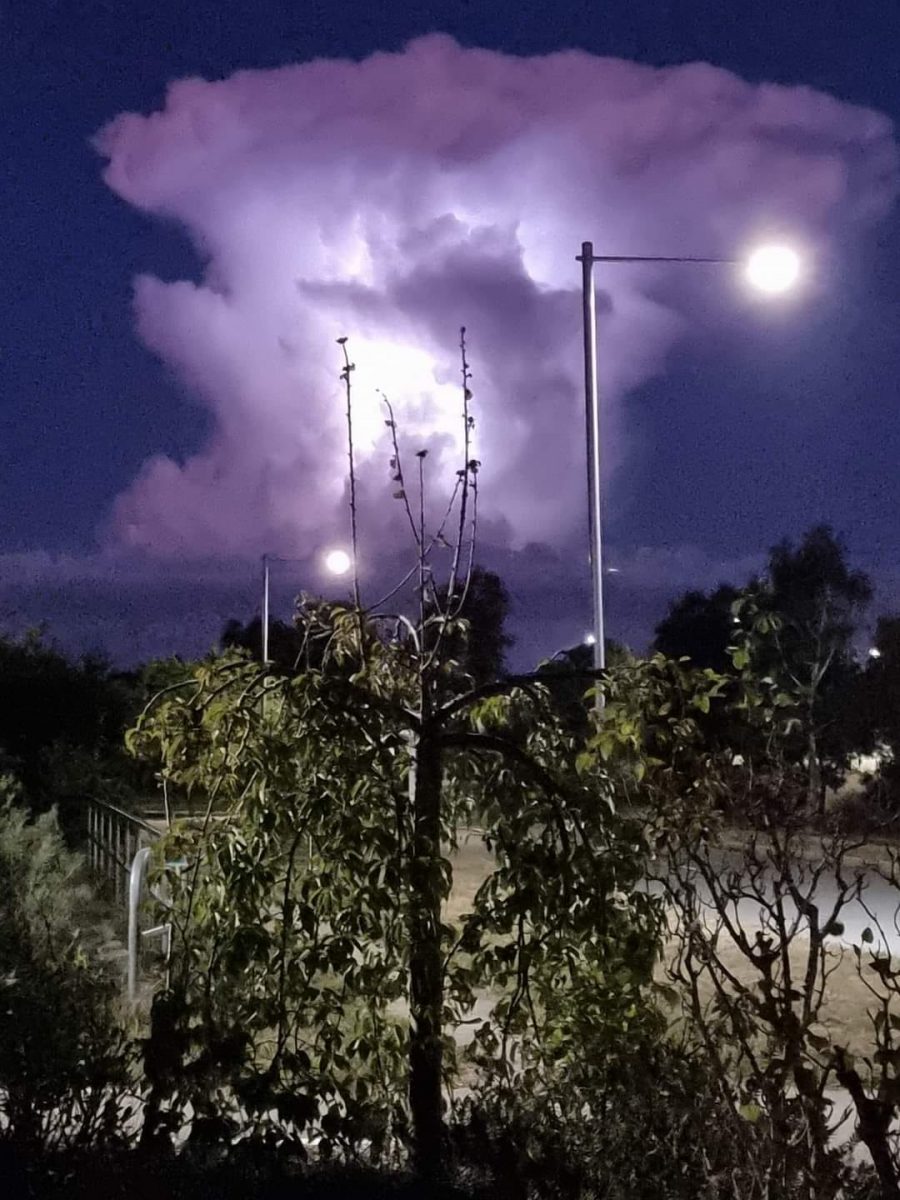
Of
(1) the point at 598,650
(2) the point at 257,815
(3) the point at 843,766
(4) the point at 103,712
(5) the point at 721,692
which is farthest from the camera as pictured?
Answer: (3) the point at 843,766

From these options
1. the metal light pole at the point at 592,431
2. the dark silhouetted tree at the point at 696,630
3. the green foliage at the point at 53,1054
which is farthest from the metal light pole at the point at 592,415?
the dark silhouetted tree at the point at 696,630

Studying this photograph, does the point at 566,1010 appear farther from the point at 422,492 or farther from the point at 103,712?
the point at 103,712

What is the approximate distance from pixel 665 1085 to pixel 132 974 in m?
4.67

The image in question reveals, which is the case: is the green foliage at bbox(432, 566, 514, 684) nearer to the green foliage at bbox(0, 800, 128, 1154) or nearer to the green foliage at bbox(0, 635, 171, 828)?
the green foliage at bbox(0, 800, 128, 1154)

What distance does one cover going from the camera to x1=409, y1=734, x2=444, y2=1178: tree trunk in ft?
10.8

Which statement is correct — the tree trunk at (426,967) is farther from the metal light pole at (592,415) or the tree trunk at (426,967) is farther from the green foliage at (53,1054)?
the metal light pole at (592,415)

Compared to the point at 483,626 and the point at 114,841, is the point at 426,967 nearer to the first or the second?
the point at 114,841

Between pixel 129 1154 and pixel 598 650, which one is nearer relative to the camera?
pixel 129 1154

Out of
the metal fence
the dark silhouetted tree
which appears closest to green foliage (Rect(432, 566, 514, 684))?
the metal fence

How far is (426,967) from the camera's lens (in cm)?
338

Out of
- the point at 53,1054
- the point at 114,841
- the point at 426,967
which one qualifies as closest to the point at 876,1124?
the point at 426,967

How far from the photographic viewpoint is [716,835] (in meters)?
3.71

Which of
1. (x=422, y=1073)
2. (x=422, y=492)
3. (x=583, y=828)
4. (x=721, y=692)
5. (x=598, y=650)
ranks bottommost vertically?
(x=422, y=1073)

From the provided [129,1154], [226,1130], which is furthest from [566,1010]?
[129,1154]
